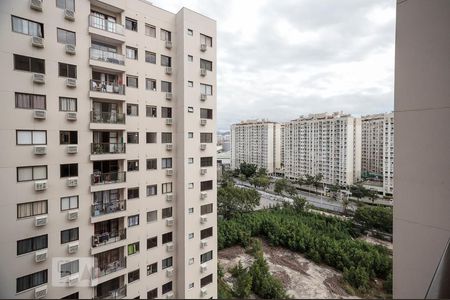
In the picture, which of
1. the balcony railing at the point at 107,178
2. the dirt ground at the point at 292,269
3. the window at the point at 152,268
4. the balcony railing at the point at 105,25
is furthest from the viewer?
the dirt ground at the point at 292,269

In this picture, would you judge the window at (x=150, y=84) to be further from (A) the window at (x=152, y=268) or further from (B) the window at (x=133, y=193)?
(A) the window at (x=152, y=268)

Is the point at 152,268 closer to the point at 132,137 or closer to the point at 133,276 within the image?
the point at 133,276

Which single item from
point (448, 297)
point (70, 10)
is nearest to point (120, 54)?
point (70, 10)

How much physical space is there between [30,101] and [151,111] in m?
1.70

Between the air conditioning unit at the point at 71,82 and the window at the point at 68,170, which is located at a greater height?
the air conditioning unit at the point at 71,82

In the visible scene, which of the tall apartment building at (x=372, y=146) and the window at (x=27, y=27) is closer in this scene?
the window at (x=27, y=27)

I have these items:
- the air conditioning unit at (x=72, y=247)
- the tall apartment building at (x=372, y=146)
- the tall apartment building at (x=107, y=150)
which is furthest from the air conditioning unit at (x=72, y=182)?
the tall apartment building at (x=372, y=146)

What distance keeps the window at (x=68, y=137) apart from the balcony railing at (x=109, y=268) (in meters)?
1.97

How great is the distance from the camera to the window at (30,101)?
293 centimetres

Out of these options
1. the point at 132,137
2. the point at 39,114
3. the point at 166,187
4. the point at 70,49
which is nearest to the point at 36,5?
the point at 70,49

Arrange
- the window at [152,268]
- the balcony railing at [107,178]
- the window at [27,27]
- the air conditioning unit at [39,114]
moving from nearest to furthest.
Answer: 1. the window at [27,27]
2. the air conditioning unit at [39,114]
3. the balcony railing at [107,178]
4. the window at [152,268]

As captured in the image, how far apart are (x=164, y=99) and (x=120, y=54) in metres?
1.02

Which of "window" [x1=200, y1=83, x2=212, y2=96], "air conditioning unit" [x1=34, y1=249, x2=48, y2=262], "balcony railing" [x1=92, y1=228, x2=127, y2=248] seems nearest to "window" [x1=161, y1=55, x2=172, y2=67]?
"window" [x1=200, y1=83, x2=212, y2=96]

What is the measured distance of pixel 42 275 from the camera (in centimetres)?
312
